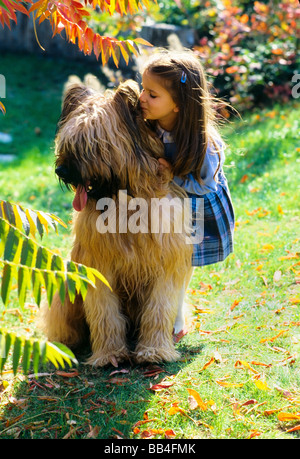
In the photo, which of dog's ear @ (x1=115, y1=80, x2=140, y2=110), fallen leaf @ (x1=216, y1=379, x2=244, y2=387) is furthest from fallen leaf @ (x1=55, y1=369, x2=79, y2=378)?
dog's ear @ (x1=115, y1=80, x2=140, y2=110)

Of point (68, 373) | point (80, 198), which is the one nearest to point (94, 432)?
point (68, 373)

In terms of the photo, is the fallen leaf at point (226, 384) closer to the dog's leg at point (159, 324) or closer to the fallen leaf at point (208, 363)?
the fallen leaf at point (208, 363)

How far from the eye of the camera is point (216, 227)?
12.2ft

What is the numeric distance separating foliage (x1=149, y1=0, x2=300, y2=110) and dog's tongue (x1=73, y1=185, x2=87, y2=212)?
5.29 meters

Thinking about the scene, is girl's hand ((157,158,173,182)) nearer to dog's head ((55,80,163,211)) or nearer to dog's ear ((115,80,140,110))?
dog's head ((55,80,163,211))

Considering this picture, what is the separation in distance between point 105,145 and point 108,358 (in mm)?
1321

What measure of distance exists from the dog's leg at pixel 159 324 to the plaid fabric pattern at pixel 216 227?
360 mm

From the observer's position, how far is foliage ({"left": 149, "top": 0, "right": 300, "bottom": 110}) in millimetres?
8172

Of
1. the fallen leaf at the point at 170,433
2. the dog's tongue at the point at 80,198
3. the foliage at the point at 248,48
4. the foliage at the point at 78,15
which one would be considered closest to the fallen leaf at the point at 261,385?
the fallen leaf at the point at 170,433

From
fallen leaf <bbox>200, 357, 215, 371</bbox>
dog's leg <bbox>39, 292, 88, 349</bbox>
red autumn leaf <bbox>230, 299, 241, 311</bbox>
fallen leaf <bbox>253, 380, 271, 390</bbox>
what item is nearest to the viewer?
fallen leaf <bbox>253, 380, 271, 390</bbox>

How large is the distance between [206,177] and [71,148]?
855mm

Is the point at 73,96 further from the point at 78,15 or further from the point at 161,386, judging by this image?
the point at 161,386

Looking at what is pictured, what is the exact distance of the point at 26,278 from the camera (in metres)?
2.15

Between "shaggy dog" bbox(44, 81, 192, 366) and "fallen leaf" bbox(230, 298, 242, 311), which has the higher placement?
"shaggy dog" bbox(44, 81, 192, 366)
